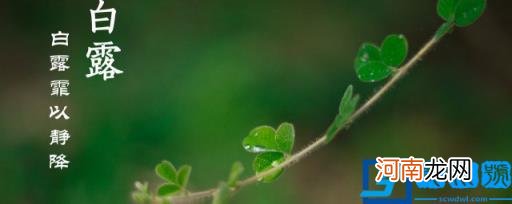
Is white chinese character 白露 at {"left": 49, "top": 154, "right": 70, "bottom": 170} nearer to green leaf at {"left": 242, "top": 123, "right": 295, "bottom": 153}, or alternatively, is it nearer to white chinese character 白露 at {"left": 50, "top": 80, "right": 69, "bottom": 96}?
white chinese character 白露 at {"left": 50, "top": 80, "right": 69, "bottom": 96}

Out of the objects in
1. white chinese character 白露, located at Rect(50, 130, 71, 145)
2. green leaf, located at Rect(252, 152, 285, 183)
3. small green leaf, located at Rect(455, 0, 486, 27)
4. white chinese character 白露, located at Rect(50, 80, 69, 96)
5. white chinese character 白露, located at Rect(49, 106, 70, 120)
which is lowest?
green leaf, located at Rect(252, 152, 285, 183)

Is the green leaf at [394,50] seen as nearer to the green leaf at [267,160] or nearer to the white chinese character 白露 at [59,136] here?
the green leaf at [267,160]

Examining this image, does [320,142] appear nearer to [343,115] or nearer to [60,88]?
[343,115]

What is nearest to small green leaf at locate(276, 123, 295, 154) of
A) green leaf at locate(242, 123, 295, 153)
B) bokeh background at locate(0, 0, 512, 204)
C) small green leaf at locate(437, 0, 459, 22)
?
green leaf at locate(242, 123, 295, 153)

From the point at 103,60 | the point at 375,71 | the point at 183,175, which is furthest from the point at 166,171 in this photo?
the point at 103,60

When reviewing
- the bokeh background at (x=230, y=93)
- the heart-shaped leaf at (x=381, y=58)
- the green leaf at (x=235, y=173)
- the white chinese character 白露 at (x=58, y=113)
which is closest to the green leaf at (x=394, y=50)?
the heart-shaped leaf at (x=381, y=58)

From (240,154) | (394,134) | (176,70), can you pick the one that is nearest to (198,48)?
(176,70)

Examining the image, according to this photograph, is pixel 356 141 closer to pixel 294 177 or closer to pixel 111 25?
pixel 294 177
